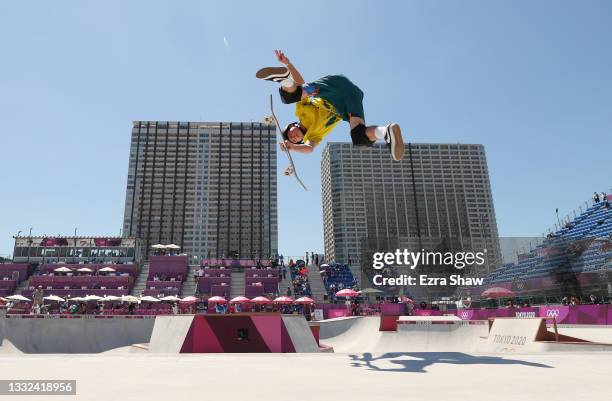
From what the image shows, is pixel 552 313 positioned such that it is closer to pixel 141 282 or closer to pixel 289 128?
pixel 289 128

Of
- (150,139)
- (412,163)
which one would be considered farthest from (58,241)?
(412,163)

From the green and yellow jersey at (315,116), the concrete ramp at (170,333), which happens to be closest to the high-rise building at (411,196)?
the concrete ramp at (170,333)

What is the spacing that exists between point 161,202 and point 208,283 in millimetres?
76175

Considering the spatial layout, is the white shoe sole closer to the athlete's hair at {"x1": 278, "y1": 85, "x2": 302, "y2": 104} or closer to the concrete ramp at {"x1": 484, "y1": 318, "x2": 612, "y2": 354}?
the athlete's hair at {"x1": 278, "y1": 85, "x2": 302, "y2": 104}

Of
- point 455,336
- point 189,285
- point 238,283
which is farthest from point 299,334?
point 189,285

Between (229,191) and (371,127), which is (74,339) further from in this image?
(229,191)

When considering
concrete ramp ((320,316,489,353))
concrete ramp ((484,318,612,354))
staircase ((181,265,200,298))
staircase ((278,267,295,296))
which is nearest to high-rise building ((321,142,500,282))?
staircase ((278,267,295,296))

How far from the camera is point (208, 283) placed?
124 feet

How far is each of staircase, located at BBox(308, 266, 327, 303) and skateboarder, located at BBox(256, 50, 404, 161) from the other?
30.7 meters

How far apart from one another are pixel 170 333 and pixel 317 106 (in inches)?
291

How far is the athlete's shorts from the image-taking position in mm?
7332

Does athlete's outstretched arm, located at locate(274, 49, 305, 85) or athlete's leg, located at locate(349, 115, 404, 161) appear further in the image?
athlete's outstretched arm, located at locate(274, 49, 305, 85)

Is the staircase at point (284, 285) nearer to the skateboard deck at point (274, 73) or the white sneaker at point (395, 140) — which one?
the skateboard deck at point (274, 73)

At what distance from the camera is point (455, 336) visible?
17.1 m
